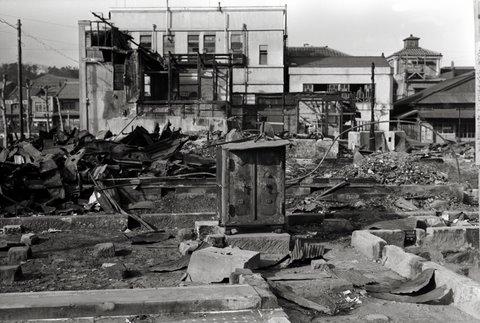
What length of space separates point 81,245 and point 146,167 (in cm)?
550

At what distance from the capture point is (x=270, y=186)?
348 inches

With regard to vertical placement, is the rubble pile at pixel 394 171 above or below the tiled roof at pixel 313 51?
below

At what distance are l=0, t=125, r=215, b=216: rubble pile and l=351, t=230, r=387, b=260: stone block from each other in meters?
6.11

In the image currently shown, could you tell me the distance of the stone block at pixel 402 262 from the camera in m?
7.10

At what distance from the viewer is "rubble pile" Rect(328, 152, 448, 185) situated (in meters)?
17.1

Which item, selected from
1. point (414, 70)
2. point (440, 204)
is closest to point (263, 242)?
point (440, 204)

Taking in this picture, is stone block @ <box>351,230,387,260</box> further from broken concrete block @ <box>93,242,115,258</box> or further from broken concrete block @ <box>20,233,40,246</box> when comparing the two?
broken concrete block @ <box>20,233,40,246</box>

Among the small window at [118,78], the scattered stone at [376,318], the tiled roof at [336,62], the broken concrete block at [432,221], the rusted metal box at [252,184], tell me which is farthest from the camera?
the tiled roof at [336,62]

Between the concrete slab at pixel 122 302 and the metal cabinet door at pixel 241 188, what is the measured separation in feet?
9.84

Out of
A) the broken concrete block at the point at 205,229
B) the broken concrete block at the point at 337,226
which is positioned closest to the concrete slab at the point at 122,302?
the broken concrete block at the point at 205,229

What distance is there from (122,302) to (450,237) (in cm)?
614

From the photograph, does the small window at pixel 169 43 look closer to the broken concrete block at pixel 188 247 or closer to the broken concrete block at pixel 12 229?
the broken concrete block at pixel 12 229

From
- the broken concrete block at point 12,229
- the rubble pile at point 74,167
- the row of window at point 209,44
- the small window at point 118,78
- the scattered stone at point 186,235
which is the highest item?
the row of window at point 209,44

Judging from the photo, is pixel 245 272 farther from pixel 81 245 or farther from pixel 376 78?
pixel 376 78
